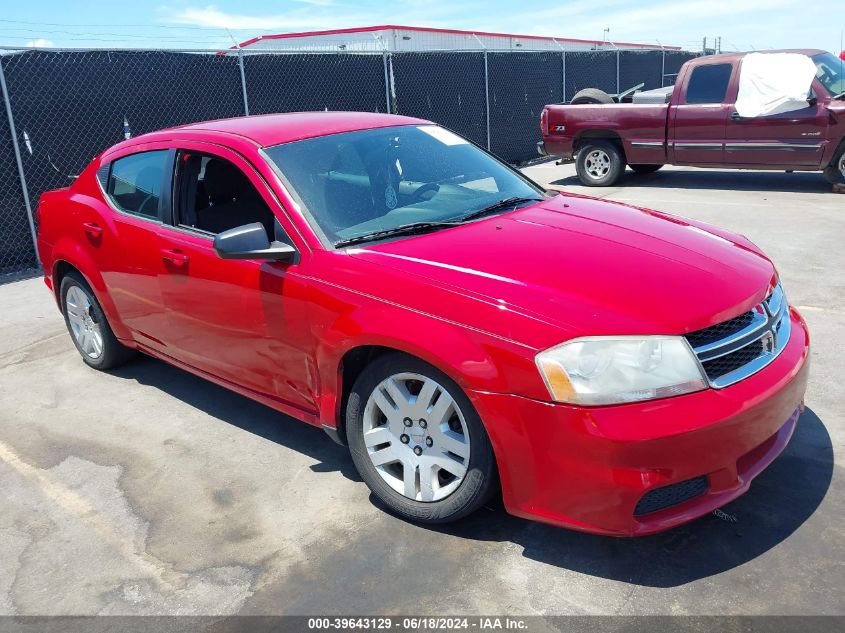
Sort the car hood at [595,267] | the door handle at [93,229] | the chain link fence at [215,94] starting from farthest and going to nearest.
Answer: the chain link fence at [215,94] < the door handle at [93,229] < the car hood at [595,267]

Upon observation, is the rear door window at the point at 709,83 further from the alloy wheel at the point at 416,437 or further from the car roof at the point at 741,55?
the alloy wheel at the point at 416,437

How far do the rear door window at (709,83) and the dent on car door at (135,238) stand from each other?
9.04 metres

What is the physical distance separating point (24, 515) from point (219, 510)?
93 centimetres

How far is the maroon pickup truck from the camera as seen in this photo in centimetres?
1056

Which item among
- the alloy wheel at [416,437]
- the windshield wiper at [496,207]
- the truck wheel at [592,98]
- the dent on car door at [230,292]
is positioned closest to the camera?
the alloy wheel at [416,437]

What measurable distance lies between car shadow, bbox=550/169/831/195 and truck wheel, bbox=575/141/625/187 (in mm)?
248

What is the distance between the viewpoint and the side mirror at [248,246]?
3.53m

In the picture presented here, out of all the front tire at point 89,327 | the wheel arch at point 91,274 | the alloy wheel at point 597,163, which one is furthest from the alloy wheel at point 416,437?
the alloy wheel at point 597,163

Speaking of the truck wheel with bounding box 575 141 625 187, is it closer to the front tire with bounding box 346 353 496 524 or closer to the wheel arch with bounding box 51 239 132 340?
the wheel arch with bounding box 51 239 132 340

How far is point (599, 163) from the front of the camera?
41.0ft

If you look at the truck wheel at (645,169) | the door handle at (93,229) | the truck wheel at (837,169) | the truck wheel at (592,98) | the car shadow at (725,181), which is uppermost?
the truck wheel at (592,98)

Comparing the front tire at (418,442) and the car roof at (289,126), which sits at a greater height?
the car roof at (289,126)

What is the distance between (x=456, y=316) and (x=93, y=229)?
2.97 meters

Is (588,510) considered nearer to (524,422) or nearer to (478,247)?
(524,422)
